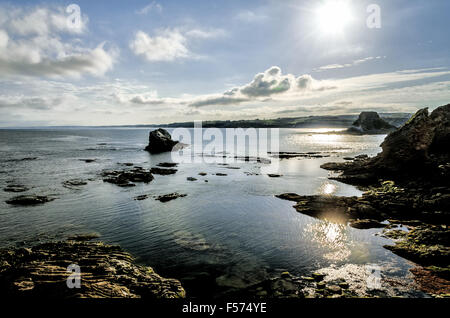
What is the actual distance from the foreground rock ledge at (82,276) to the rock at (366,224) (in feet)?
56.2

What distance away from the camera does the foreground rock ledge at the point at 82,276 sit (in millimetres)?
9508

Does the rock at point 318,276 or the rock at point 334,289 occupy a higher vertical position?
the rock at point 334,289

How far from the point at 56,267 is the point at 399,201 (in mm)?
31055

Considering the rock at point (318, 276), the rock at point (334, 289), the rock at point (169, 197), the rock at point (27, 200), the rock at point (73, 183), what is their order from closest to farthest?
1. the rock at point (334, 289)
2. the rock at point (318, 276)
3. the rock at point (27, 200)
4. the rock at point (169, 197)
5. the rock at point (73, 183)

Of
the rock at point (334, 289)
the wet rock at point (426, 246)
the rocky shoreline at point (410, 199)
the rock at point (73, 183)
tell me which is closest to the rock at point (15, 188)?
the rock at point (73, 183)

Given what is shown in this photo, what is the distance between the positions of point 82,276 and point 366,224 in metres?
22.2

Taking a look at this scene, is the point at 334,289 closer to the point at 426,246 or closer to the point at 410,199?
the point at 426,246

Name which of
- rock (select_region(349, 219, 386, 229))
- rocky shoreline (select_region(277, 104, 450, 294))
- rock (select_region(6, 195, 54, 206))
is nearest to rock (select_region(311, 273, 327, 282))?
rocky shoreline (select_region(277, 104, 450, 294))

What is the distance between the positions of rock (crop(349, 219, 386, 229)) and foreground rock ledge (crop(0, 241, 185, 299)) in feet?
56.2

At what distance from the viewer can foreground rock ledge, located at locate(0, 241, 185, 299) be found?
374 inches

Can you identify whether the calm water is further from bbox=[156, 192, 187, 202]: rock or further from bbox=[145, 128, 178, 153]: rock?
bbox=[145, 128, 178, 153]: rock

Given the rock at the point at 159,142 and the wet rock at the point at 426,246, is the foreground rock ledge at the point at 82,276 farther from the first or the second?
the rock at the point at 159,142

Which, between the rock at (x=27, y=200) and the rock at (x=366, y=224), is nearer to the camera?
the rock at (x=366, y=224)

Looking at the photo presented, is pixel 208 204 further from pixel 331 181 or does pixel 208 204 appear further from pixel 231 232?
pixel 331 181
